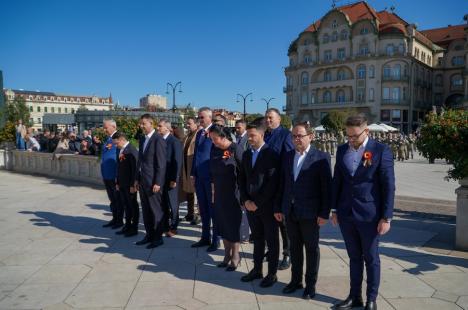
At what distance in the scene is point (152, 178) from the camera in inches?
233

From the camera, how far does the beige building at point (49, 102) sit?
359 ft

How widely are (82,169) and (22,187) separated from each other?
188cm

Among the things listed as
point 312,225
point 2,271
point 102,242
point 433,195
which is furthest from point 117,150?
point 433,195

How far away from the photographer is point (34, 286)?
4.37 metres

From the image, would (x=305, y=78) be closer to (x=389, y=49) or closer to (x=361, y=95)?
(x=361, y=95)

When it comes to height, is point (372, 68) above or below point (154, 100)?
below

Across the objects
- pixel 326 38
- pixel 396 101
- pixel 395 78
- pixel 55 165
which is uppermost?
pixel 326 38

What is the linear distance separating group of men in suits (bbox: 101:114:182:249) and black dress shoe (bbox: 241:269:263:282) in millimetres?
1943

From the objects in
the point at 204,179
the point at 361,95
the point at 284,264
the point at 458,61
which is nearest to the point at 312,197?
the point at 284,264

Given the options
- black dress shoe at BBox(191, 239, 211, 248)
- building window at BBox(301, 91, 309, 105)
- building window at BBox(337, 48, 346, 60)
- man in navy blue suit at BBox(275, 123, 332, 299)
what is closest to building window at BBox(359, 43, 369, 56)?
building window at BBox(337, 48, 346, 60)

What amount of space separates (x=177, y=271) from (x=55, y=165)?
11.1 m

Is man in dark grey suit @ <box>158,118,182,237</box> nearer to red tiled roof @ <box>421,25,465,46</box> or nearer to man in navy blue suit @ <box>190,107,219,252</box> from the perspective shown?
man in navy blue suit @ <box>190,107,219,252</box>

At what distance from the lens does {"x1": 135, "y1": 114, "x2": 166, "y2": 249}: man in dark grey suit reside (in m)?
5.89

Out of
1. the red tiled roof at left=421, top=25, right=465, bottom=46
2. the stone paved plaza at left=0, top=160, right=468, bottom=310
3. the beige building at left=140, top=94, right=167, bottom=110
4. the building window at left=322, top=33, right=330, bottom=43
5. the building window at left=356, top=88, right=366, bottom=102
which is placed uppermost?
the red tiled roof at left=421, top=25, right=465, bottom=46
